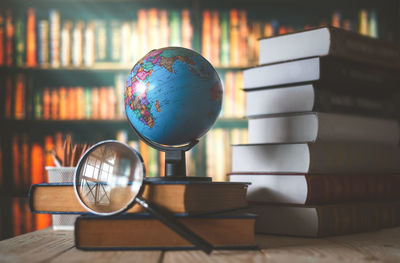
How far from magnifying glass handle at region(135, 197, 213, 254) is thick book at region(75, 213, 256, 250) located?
0.03 m

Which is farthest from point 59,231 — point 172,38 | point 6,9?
point 6,9

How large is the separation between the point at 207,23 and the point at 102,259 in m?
2.05

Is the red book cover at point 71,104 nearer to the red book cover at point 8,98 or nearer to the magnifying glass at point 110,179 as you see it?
the red book cover at point 8,98

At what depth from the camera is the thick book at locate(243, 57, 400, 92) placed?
98 centimetres

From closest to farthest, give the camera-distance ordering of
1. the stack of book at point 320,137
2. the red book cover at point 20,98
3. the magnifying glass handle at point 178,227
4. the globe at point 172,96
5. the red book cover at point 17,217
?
the magnifying glass handle at point 178,227 → the globe at point 172,96 → the stack of book at point 320,137 → the red book cover at point 17,217 → the red book cover at point 20,98

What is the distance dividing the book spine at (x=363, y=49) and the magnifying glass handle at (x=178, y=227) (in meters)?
0.56

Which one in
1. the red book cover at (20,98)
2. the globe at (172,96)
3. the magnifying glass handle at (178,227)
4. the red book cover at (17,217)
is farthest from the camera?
the red book cover at (20,98)

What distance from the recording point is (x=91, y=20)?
2514 mm

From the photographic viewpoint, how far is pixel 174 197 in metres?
0.73

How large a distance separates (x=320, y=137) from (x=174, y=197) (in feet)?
1.38

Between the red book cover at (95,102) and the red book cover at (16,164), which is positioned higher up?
the red book cover at (95,102)

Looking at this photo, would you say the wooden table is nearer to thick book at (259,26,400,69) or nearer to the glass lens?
the glass lens

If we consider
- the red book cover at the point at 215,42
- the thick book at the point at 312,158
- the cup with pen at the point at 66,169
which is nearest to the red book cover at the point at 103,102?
the red book cover at the point at 215,42

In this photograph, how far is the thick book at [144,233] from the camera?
0.72m
